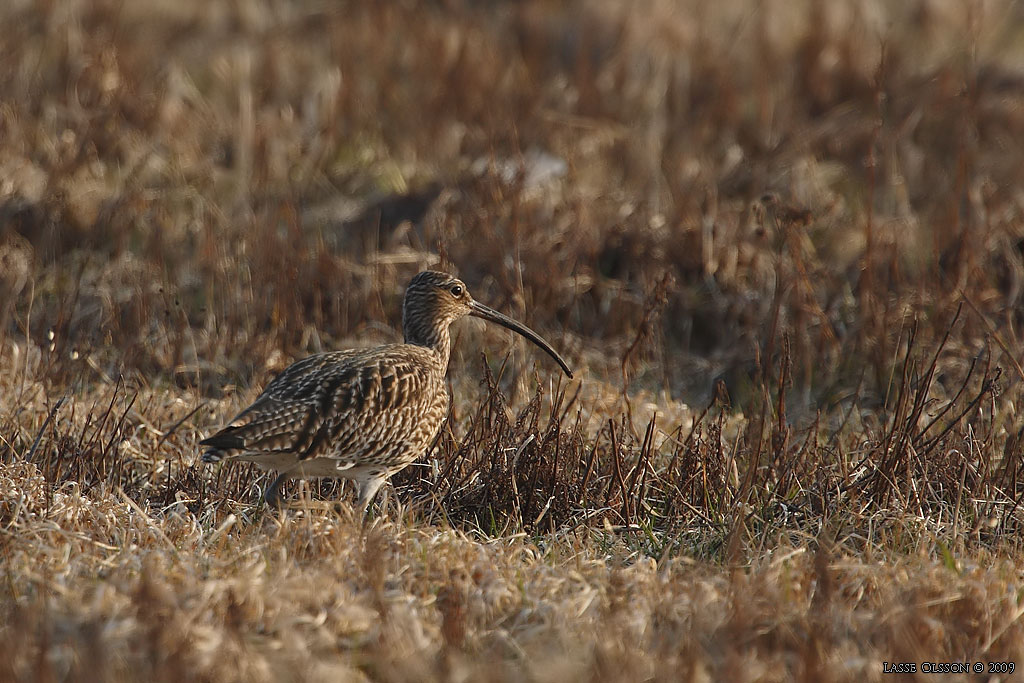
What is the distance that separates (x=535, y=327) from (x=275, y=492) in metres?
2.65

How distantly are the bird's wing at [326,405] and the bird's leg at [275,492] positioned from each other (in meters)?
0.26

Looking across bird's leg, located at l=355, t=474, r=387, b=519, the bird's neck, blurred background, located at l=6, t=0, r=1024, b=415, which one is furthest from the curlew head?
bird's leg, located at l=355, t=474, r=387, b=519

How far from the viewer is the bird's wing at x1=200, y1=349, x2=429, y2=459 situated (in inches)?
184

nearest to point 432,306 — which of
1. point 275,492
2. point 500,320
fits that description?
point 500,320

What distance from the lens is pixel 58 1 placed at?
10953 millimetres

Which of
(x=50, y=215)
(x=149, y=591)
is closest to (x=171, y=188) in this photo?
(x=50, y=215)

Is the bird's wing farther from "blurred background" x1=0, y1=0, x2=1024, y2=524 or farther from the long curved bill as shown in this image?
the long curved bill

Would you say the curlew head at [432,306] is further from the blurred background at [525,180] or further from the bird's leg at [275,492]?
the bird's leg at [275,492]

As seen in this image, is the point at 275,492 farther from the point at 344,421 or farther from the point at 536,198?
the point at 536,198

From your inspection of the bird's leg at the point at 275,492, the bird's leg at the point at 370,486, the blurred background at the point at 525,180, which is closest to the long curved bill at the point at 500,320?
the blurred background at the point at 525,180

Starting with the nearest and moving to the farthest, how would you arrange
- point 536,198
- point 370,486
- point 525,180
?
point 370,486 → point 536,198 → point 525,180

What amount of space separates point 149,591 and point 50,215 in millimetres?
5370

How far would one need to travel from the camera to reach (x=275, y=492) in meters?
5.02

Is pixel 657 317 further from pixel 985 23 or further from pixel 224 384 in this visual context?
pixel 985 23
